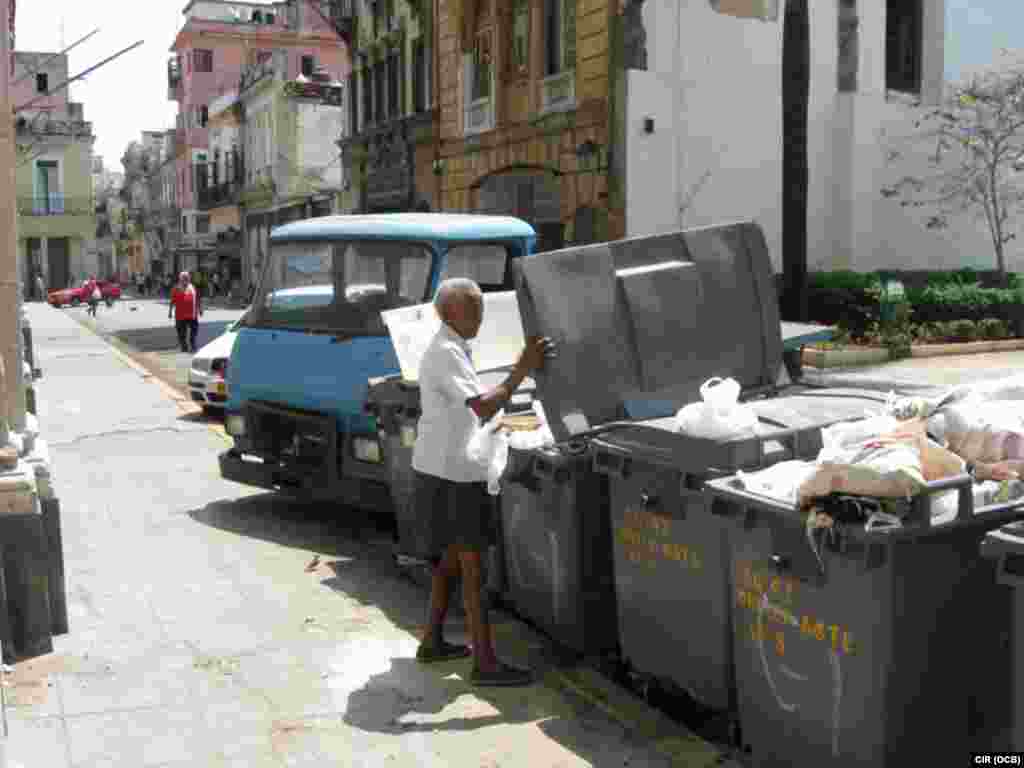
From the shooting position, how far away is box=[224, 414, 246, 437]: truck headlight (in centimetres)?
862

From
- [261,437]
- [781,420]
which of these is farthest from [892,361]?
[781,420]

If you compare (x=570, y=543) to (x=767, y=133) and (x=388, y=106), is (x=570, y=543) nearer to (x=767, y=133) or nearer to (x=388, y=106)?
(x=767, y=133)

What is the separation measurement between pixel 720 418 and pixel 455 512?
126 cm

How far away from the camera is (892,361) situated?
18266mm

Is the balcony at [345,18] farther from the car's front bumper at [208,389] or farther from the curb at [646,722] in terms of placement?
the curb at [646,722]

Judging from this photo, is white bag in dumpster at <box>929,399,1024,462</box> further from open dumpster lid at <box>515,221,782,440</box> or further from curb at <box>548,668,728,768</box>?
open dumpster lid at <box>515,221,782,440</box>

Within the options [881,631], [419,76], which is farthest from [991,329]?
[881,631]

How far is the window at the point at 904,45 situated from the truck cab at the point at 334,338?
55.3 ft

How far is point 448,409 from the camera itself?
5250 mm

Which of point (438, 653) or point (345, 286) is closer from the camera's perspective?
point (438, 653)

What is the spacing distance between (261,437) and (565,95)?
15967 millimetres

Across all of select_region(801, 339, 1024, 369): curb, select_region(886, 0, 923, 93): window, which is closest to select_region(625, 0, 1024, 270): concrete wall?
select_region(886, 0, 923, 93): window

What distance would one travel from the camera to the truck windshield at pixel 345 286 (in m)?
8.27

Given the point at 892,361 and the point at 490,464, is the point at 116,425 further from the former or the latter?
the point at 892,361
